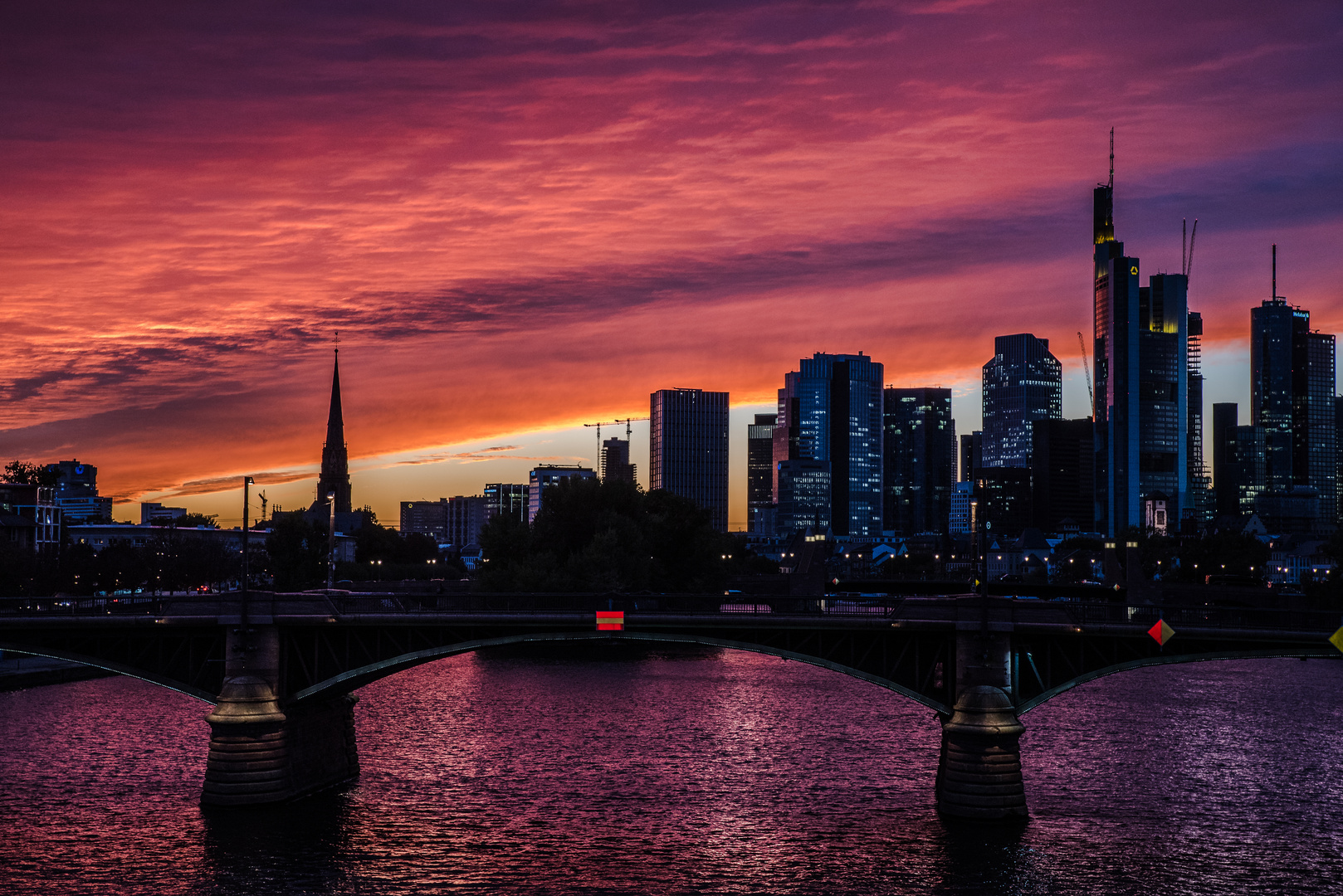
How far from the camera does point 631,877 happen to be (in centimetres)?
4966

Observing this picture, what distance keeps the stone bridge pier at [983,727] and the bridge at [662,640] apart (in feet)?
0.23

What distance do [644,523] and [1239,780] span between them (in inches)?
3864

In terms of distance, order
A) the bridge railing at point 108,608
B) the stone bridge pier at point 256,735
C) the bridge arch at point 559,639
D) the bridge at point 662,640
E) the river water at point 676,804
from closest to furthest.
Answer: the river water at point 676,804, the bridge at point 662,640, the stone bridge pier at point 256,735, the bridge arch at point 559,639, the bridge railing at point 108,608

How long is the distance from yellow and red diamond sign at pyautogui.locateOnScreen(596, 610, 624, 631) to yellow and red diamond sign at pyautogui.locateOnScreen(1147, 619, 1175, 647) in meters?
22.1

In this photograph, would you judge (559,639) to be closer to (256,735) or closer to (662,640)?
(662,640)

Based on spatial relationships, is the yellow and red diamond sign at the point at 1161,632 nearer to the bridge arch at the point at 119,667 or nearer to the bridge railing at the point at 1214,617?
the bridge railing at the point at 1214,617

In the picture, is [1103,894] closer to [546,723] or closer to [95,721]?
[546,723]

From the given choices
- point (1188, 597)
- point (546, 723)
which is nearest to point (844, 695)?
point (546, 723)

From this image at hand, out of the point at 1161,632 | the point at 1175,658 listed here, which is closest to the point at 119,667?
the point at 1161,632

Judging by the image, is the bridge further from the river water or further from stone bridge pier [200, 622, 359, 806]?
the river water

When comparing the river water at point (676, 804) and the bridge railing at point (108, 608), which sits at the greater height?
the bridge railing at point (108, 608)

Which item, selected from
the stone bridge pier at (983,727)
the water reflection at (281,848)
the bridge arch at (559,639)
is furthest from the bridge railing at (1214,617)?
the water reflection at (281,848)

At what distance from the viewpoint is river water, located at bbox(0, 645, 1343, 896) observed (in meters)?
49.5

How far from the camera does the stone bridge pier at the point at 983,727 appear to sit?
55.9 meters
